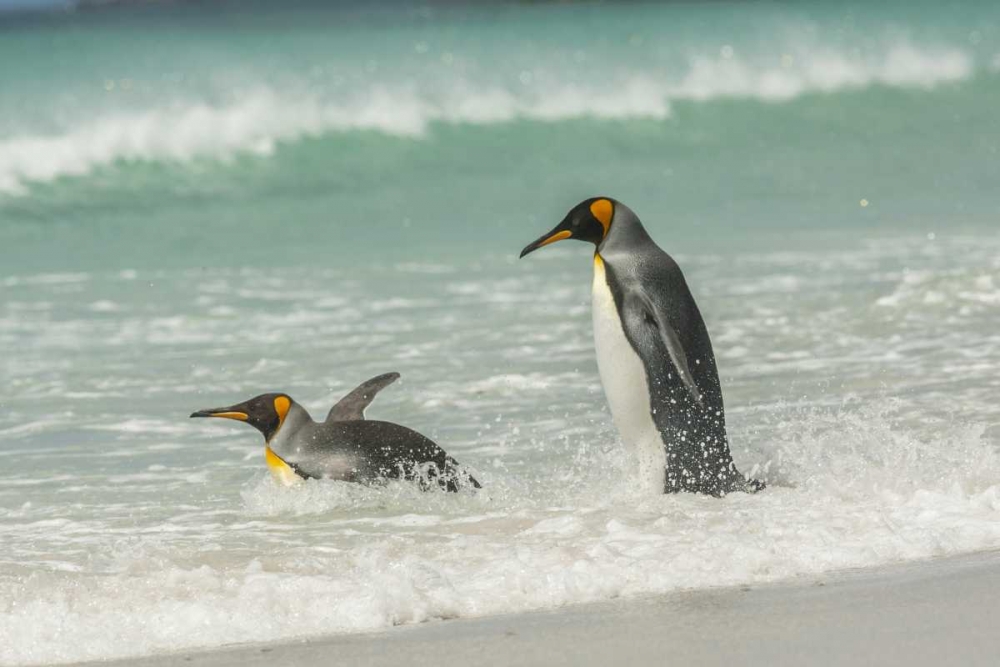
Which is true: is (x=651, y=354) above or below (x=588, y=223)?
below

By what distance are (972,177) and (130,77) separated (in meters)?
11.6

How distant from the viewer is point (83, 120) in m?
19.2

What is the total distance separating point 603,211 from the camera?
4824 mm

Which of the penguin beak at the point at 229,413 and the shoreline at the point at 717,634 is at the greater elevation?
the penguin beak at the point at 229,413

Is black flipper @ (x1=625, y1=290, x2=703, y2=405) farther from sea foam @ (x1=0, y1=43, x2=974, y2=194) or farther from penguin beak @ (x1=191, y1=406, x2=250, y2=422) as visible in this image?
sea foam @ (x1=0, y1=43, x2=974, y2=194)

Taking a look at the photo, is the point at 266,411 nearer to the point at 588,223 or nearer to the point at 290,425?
the point at 290,425

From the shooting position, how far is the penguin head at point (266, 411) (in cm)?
484

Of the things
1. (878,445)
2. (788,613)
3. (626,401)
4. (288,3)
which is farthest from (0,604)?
(288,3)

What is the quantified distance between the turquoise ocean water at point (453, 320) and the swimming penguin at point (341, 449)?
0.30 ft

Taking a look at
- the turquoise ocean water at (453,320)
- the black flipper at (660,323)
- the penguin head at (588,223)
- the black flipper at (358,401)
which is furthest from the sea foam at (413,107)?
the black flipper at (660,323)

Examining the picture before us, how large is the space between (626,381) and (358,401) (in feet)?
2.86

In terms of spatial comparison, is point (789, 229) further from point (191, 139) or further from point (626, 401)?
point (191, 139)

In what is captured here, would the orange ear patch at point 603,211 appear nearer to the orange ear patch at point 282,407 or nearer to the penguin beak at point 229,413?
the orange ear patch at point 282,407

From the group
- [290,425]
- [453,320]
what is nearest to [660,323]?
[290,425]
